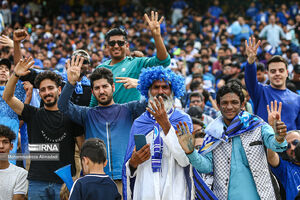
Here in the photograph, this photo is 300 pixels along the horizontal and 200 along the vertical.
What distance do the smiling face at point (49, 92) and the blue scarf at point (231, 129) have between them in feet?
6.23

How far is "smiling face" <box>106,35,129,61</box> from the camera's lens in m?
5.94

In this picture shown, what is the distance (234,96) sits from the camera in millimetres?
4770

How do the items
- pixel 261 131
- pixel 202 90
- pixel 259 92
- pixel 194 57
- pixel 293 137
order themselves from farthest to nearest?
pixel 194 57, pixel 202 90, pixel 259 92, pixel 293 137, pixel 261 131

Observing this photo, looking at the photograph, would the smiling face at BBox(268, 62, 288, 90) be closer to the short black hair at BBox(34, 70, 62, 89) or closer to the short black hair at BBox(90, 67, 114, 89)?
the short black hair at BBox(90, 67, 114, 89)

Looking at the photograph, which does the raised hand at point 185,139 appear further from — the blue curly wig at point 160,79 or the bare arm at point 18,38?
the bare arm at point 18,38

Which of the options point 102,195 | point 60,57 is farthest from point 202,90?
point 60,57

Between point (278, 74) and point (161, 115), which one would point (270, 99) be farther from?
point (161, 115)

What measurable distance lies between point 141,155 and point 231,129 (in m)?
0.93

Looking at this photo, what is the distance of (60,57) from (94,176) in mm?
11829

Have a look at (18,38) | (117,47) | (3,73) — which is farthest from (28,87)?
(117,47)

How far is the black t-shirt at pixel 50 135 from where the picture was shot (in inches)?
205

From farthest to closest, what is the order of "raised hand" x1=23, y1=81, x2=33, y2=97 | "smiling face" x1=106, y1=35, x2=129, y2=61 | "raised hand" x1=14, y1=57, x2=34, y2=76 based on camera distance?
"raised hand" x1=23, y1=81, x2=33, y2=97 < "smiling face" x1=106, y1=35, x2=129, y2=61 < "raised hand" x1=14, y1=57, x2=34, y2=76

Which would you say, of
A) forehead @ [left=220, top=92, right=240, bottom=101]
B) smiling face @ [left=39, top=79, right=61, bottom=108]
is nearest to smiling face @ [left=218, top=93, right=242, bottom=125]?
forehead @ [left=220, top=92, right=240, bottom=101]

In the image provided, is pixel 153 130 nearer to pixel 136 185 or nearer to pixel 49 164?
pixel 136 185
